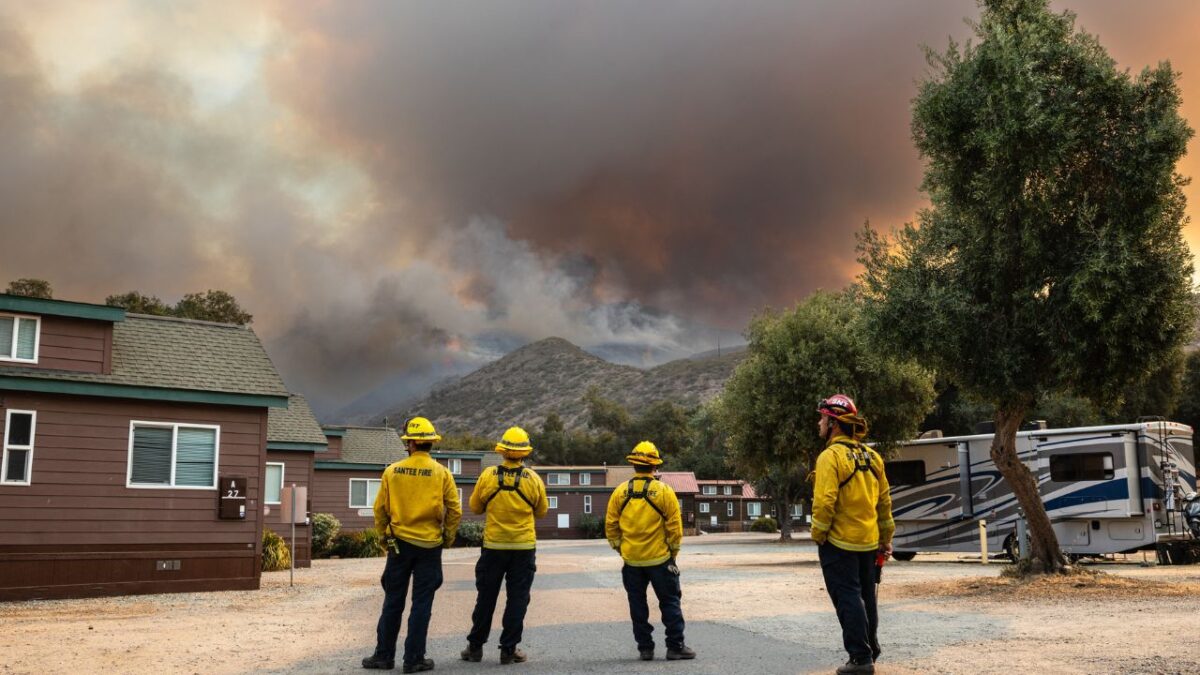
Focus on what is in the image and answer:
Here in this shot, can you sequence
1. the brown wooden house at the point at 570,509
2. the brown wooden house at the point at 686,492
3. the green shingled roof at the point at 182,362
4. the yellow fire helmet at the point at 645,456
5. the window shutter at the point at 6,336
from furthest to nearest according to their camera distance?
the brown wooden house at the point at 686,492
the brown wooden house at the point at 570,509
the green shingled roof at the point at 182,362
the window shutter at the point at 6,336
the yellow fire helmet at the point at 645,456

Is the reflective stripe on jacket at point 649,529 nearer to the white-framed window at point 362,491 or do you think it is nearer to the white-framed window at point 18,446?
the white-framed window at point 18,446

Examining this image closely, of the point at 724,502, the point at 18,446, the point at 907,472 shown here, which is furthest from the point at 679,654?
the point at 724,502

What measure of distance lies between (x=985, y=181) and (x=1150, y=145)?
2.38 metres

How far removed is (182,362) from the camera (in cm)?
1978

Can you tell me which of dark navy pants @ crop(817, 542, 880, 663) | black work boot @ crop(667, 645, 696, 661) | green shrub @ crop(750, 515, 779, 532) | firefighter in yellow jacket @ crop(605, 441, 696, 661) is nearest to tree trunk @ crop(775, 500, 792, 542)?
green shrub @ crop(750, 515, 779, 532)

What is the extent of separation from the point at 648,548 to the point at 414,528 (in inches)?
82.9

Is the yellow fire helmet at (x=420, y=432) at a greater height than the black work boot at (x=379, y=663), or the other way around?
the yellow fire helmet at (x=420, y=432)

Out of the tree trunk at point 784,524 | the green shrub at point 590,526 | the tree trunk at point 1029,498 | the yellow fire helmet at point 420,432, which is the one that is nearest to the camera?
the yellow fire helmet at point 420,432

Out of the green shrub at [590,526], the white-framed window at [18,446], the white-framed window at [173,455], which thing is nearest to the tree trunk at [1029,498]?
the white-framed window at [173,455]

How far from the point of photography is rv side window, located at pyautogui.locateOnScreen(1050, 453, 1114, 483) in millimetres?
23422

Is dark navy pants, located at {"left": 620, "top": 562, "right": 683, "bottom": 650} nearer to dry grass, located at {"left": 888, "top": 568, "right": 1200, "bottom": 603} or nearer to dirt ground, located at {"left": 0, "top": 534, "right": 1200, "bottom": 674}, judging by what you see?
dirt ground, located at {"left": 0, "top": 534, "right": 1200, "bottom": 674}

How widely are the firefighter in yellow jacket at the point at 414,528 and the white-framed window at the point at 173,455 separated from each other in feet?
38.4

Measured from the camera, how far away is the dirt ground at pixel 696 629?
29.2ft

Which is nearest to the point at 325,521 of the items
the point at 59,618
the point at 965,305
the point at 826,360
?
the point at 826,360
